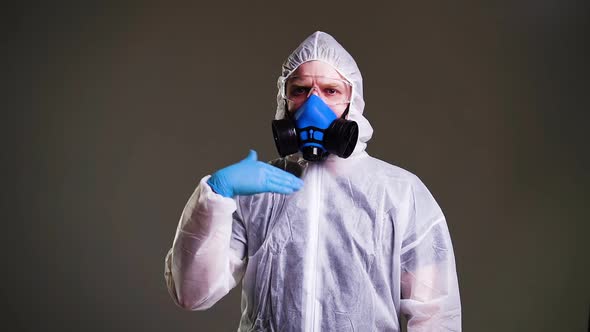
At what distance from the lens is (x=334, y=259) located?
70.4 inches

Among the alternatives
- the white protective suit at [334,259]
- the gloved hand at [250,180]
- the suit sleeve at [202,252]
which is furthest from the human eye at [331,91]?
the suit sleeve at [202,252]

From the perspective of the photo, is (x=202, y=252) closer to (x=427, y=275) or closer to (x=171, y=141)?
(x=427, y=275)

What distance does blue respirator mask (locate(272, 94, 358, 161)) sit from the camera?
178 cm

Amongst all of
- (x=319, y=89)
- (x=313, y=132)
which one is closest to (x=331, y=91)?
(x=319, y=89)

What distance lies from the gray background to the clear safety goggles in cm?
120

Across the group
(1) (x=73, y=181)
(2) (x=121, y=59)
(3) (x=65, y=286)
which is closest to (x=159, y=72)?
(2) (x=121, y=59)

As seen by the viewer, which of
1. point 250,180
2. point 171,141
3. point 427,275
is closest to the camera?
point 250,180

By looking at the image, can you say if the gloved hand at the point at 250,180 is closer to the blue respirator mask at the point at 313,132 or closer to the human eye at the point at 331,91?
the blue respirator mask at the point at 313,132

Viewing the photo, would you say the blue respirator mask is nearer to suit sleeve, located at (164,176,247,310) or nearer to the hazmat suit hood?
the hazmat suit hood

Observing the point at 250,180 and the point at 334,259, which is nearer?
the point at 250,180

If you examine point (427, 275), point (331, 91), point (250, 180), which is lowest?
point (427, 275)

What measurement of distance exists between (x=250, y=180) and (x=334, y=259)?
37 centimetres

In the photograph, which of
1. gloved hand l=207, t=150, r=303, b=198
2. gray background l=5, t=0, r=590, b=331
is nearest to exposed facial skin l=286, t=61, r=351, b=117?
Answer: gloved hand l=207, t=150, r=303, b=198

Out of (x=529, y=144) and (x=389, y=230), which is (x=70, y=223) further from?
(x=529, y=144)
